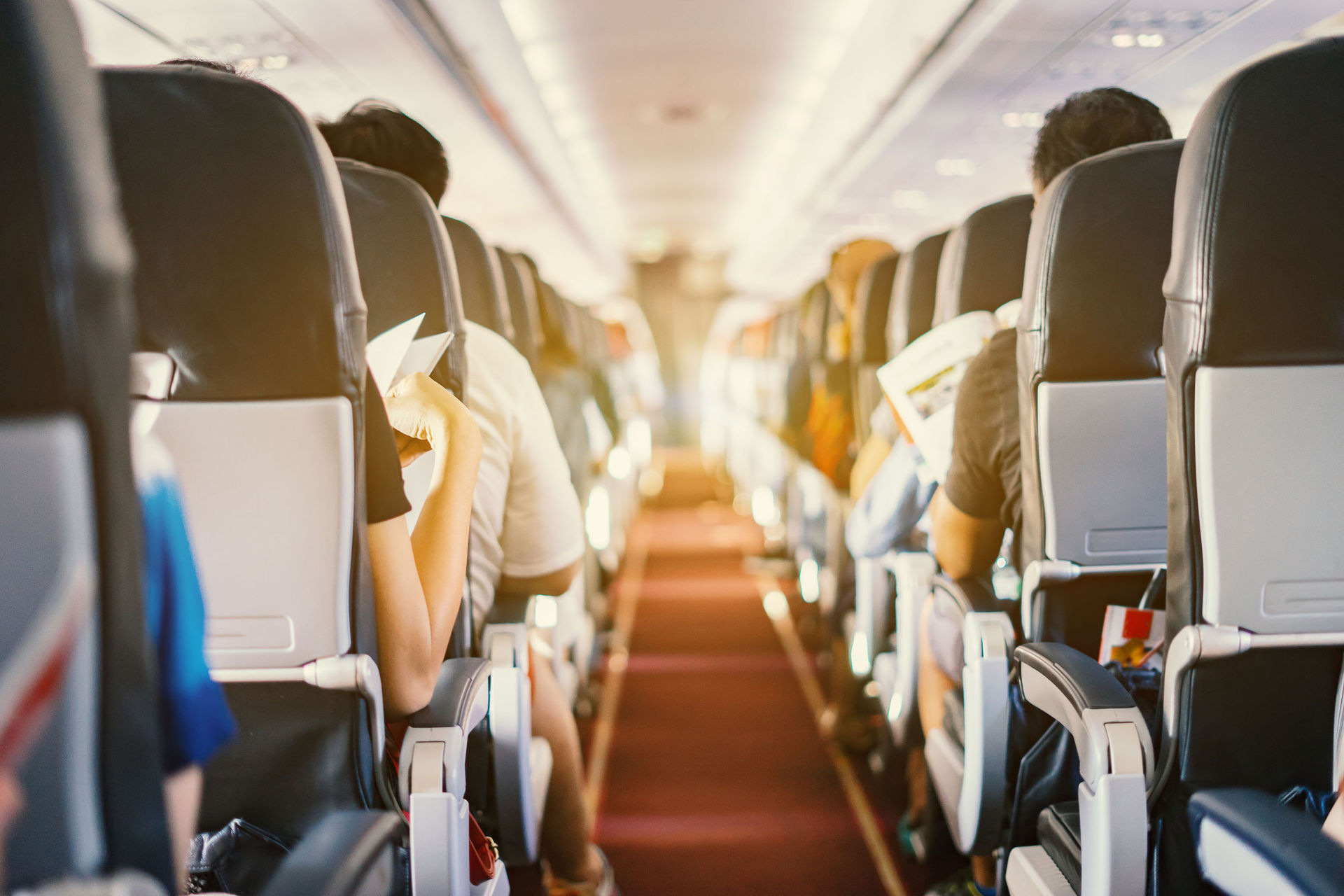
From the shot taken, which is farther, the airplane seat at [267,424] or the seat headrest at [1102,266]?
the seat headrest at [1102,266]

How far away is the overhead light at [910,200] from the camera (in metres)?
7.36

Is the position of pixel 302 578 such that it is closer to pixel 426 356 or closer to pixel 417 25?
pixel 426 356

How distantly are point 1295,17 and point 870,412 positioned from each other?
2.46 m

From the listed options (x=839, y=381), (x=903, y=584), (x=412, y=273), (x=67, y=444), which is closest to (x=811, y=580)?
(x=839, y=381)

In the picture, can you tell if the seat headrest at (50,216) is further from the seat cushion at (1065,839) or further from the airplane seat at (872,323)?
the airplane seat at (872,323)

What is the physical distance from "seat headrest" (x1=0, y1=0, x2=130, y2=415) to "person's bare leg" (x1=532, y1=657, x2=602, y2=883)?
1.45 meters

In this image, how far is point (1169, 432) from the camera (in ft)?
3.69

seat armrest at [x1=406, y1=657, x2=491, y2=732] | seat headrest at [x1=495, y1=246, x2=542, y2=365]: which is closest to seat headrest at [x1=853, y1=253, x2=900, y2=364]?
seat headrest at [x1=495, y1=246, x2=542, y2=365]

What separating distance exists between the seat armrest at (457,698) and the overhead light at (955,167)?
572 cm

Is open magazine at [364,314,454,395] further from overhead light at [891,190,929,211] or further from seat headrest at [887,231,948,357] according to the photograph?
overhead light at [891,190,929,211]

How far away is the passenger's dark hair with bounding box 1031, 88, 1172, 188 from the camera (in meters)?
1.67

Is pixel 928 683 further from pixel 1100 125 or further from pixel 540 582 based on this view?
pixel 1100 125

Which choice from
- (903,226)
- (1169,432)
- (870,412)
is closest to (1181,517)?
(1169,432)

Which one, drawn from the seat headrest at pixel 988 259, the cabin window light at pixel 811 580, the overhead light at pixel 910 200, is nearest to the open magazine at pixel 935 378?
the seat headrest at pixel 988 259
